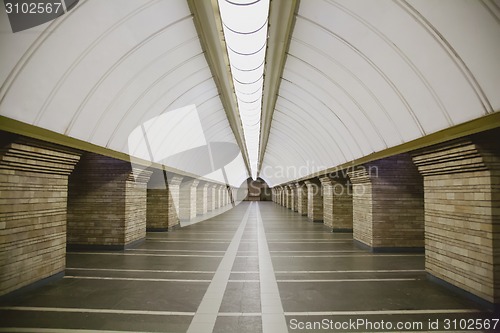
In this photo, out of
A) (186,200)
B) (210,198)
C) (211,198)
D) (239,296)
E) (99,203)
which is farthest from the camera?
(211,198)

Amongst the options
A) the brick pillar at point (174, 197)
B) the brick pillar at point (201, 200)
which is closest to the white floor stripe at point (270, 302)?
the brick pillar at point (174, 197)

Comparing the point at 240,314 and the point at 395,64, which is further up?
the point at 395,64

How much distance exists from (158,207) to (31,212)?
30.0 ft

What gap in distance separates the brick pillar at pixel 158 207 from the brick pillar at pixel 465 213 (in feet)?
36.5

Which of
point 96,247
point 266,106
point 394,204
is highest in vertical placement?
point 266,106

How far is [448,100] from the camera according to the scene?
495 cm

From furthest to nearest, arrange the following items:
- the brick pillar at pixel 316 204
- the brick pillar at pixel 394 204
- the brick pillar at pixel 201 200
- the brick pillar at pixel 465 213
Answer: the brick pillar at pixel 201 200 < the brick pillar at pixel 316 204 < the brick pillar at pixel 394 204 < the brick pillar at pixel 465 213

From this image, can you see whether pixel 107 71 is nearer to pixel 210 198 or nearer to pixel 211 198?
pixel 210 198

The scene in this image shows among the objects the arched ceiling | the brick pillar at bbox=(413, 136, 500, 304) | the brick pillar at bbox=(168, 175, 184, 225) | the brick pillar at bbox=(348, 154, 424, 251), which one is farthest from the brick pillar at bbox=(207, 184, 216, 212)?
the brick pillar at bbox=(413, 136, 500, 304)

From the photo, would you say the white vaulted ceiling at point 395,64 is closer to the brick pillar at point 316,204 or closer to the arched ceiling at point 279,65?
the arched ceiling at point 279,65

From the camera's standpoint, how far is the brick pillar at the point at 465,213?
205 inches

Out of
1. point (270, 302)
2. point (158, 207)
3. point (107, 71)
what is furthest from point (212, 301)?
point (158, 207)

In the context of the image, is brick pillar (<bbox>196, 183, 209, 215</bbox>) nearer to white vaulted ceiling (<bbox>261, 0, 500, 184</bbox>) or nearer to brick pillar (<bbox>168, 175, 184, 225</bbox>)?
brick pillar (<bbox>168, 175, 184, 225</bbox>)

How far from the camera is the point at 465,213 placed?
5.82 m
